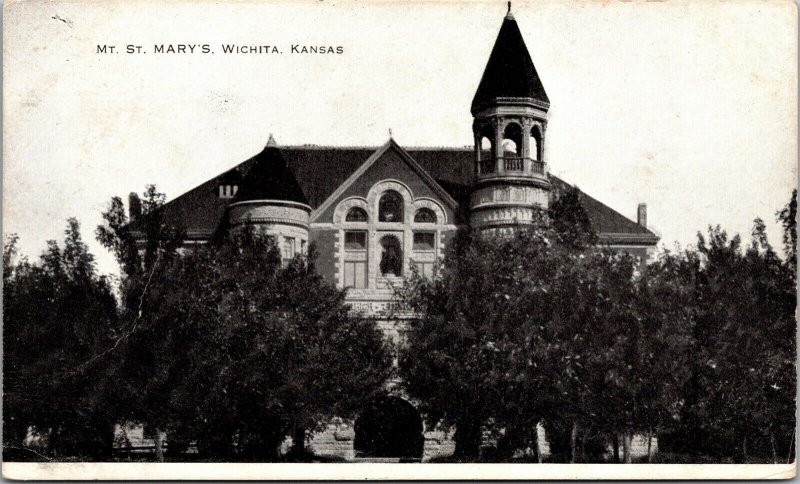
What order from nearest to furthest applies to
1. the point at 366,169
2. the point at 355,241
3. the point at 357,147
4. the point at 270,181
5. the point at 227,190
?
the point at 357,147
the point at 227,190
the point at 270,181
the point at 366,169
the point at 355,241

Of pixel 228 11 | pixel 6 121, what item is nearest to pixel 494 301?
pixel 228 11

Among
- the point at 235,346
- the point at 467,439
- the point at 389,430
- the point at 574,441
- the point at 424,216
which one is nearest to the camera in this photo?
the point at 574,441

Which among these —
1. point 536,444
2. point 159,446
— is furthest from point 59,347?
point 536,444

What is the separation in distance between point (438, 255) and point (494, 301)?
2797 millimetres

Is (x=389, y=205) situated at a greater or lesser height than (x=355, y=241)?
greater

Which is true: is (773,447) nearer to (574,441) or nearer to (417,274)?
(574,441)

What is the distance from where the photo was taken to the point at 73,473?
2936 centimetres

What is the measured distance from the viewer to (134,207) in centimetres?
3108

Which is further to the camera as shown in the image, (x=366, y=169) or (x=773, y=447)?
(x=366, y=169)

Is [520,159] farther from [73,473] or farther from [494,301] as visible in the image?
[73,473]

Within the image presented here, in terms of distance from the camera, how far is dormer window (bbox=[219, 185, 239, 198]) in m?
33.6

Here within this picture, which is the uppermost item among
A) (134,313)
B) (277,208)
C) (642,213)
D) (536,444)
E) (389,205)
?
(389,205)

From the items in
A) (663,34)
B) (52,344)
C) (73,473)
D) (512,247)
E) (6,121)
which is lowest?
(73,473)

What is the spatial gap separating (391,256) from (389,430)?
477cm
